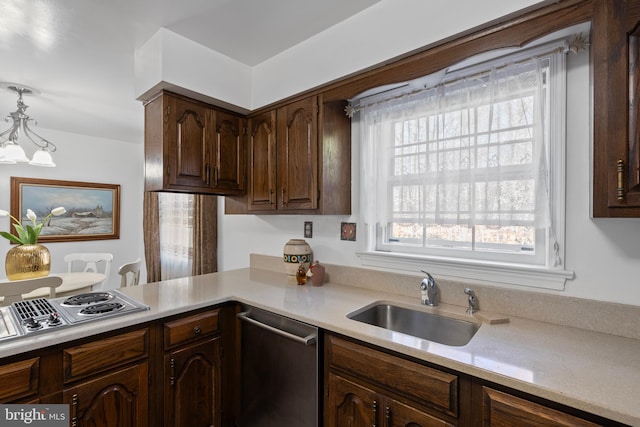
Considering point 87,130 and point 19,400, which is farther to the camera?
point 87,130

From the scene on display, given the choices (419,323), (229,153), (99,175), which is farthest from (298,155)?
(99,175)

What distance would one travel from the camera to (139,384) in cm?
138

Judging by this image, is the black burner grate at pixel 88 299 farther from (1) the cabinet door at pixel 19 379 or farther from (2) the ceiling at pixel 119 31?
(2) the ceiling at pixel 119 31

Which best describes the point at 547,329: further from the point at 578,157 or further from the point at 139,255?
the point at 139,255

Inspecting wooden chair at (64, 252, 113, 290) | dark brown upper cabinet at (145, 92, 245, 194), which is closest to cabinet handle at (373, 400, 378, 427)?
dark brown upper cabinet at (145, 92, 245, 194)

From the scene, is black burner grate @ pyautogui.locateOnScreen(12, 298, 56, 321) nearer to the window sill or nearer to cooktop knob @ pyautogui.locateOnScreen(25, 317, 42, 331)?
cooktop knob @ pyautogui.locateOnScreen(25, 317, 42, 331)

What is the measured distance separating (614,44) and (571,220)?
2.15 ft

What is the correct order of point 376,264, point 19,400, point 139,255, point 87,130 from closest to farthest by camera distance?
point 19,400 → point 376,264 → point 87,130 → point 139,255

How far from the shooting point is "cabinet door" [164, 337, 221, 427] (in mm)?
1491

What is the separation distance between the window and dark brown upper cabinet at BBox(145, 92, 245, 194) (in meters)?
0.98

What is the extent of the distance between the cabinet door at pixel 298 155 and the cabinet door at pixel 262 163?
0.22ft

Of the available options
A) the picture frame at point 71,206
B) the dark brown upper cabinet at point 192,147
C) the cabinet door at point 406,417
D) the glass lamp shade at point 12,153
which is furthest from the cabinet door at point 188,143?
the picture frame at point 71,206

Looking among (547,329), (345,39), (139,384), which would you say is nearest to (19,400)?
(139,384)

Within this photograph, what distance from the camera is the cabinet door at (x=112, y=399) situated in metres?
→ 1.21
